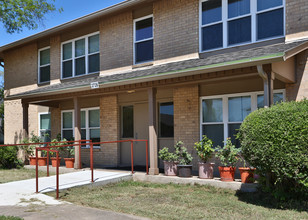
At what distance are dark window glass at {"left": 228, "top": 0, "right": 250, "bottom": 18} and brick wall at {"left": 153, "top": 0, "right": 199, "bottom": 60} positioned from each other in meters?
1.08

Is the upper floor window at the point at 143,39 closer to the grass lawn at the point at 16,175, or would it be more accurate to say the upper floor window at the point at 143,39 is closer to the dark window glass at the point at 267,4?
the dark window glass at the point at 267,4

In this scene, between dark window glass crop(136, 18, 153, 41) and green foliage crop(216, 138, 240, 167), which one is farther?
dark window glass crop(136, 18, 153, 41)

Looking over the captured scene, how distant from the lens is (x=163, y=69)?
9.06 metres

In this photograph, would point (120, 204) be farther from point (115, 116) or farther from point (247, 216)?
point (115, 116)

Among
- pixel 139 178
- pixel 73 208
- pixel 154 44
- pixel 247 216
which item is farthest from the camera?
pixel 154 44

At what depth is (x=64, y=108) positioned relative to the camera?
14.0 meters

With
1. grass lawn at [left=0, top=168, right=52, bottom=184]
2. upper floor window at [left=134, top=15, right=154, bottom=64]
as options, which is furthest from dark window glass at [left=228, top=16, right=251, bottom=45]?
grass lawn at [left=0, top=168, right=52, bottom=184]

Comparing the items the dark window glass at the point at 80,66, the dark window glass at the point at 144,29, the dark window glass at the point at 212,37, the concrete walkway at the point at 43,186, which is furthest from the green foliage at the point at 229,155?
the dark window glass at the point at 80,66

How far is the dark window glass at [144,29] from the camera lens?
11.4 metres

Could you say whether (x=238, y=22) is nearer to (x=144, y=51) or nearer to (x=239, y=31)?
(x=239, y=31)

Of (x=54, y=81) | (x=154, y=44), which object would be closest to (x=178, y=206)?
(x=154, y=44)

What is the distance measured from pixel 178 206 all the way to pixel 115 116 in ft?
21.3

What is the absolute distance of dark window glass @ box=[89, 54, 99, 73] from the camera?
13.0 m

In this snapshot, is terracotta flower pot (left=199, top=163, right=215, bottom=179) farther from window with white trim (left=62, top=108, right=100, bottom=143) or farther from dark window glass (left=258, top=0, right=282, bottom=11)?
window with white trim (left=62, top=108, right=100, bottom=143)
